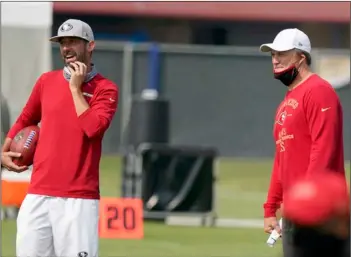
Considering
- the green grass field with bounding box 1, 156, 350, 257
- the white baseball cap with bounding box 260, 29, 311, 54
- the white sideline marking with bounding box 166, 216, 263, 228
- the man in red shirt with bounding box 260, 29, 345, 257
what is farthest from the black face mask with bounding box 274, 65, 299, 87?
the white sideline marking with bounding box 166, 216, 263, 228

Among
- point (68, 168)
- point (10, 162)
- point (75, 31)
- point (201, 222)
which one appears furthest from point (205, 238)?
point (75, 31)

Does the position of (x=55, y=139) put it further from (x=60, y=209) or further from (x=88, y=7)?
(x=88, y=7)

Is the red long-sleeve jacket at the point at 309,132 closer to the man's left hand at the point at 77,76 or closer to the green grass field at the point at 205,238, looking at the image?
the man's left hand at the point at 77,76

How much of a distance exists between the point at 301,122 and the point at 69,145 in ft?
4.31

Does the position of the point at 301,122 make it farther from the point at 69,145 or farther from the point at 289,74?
the point at 69,145

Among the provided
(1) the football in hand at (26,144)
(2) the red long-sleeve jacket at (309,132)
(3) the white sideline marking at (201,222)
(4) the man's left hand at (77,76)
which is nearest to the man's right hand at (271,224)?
(2) the red long-sleeve jacket at (309,132)

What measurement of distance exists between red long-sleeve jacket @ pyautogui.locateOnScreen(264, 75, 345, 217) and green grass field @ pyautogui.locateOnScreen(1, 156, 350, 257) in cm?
234

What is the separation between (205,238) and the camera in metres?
11.7

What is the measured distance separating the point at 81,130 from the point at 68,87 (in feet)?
0.93

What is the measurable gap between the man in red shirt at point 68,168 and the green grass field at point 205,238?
8.33ft

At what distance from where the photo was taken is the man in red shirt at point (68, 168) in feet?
20.2

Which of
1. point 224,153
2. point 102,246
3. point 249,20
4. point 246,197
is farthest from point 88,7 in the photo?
point 102,246

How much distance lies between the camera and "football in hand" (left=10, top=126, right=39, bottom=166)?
651cm

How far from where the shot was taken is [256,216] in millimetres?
13734
